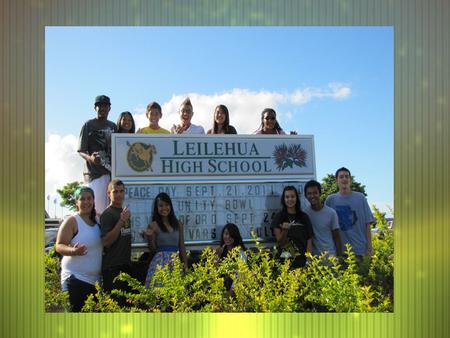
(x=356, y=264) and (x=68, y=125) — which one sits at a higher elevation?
(x=68, y=125)

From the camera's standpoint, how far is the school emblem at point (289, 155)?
594 centimetres

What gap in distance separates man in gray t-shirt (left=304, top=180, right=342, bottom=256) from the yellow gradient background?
1.64 ft

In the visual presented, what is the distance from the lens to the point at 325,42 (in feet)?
19.4

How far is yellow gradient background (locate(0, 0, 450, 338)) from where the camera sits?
5805 mm

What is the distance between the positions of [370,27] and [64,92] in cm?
259

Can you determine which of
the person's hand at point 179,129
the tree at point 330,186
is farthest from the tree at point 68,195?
the tree at point 330,186

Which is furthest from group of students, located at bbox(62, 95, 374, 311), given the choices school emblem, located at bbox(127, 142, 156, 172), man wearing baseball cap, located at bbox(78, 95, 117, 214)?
school emblem, located at bbox(127, 142, 156, 172)

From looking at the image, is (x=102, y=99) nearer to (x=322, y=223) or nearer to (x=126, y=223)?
(x=126, y=223)

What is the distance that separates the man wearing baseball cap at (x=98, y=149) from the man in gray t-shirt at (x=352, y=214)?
1860 mm
